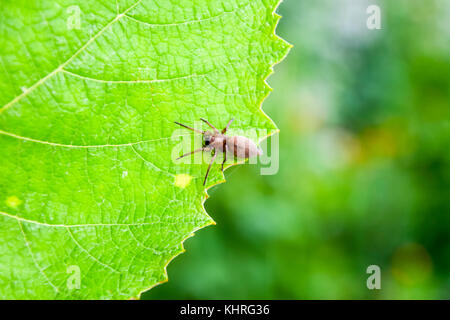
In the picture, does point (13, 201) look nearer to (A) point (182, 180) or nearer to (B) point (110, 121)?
(B) point (110, 121)

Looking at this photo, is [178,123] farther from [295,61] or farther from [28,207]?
[295,61]

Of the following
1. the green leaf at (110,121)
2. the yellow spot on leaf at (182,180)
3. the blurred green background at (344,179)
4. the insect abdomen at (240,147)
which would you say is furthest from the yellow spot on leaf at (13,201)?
the blurred green background at (344,179)

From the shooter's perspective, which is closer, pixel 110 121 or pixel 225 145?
pixel 110 121

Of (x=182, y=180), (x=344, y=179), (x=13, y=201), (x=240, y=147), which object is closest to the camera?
(x=13, y=201)

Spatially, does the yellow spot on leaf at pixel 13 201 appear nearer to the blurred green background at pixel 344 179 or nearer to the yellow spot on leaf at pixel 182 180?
the yellow spot on leaf at pixel 182 180

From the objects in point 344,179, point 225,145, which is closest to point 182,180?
point 225,145
